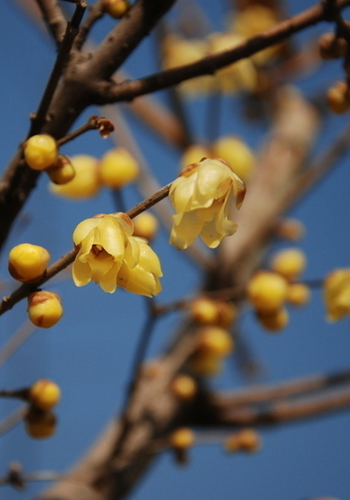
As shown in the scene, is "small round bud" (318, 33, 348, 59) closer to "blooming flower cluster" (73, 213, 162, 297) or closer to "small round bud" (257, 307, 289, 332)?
"blooming flower cluster" (73, 213, 162, 297)

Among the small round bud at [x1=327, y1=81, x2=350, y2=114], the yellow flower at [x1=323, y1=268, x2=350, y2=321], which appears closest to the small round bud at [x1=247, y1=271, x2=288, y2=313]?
the yellow flower at [x1=323, y1=268, x2=350, y2=321]

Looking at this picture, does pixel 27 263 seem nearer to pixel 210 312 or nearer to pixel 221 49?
pixel 210 312

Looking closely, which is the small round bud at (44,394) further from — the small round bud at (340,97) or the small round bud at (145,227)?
the small round bud at (340,97)

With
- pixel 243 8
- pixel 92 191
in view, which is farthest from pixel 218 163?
pixel 243 8

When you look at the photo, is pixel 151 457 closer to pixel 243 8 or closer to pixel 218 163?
pixel 218 163

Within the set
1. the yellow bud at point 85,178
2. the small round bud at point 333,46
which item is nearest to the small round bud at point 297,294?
the yellow bud at point 85,178

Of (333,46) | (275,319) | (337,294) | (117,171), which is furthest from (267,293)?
(333,46)
